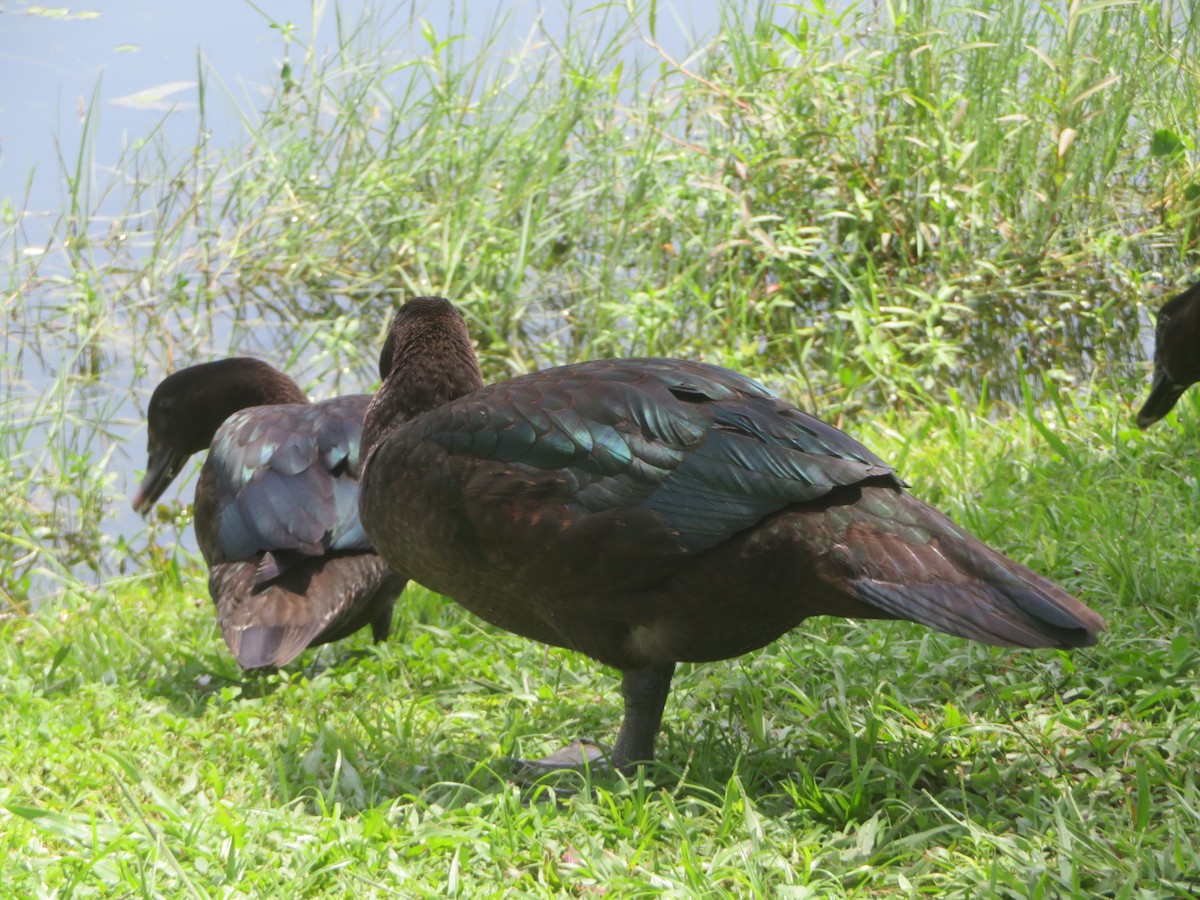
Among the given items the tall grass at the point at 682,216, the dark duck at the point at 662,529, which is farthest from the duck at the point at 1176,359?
the dark duck at the point at 662,529

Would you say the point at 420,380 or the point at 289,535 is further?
the point at 289,535

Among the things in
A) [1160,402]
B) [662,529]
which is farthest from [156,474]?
[1160,402]

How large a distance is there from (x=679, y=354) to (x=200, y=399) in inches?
88.3

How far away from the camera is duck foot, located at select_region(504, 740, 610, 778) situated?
3152 mm

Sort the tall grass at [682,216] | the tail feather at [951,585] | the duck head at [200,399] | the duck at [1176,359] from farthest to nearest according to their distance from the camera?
the tall grass at [682,216] → the duck head at [200,399] → the duck at [1176,359] → the tail feather at [951,585]

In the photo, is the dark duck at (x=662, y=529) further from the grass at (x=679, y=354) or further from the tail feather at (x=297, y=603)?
the tail feather at (x=297, y=603)

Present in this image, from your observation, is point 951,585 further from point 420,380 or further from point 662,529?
point 420,380

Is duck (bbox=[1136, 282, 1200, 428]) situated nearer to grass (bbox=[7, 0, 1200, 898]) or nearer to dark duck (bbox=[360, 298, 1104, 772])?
grass (bbox=[7, 0, 1200, 898])

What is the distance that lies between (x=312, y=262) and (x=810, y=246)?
2529 mm

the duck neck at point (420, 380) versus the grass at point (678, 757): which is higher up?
the duck neck at point (420, 380)

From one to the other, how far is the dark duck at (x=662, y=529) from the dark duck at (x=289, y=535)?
0.68 m

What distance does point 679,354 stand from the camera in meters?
6.38

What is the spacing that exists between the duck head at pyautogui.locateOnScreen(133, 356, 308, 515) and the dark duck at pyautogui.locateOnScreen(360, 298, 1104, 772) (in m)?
2.18

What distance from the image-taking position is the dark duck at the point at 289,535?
151 inches
